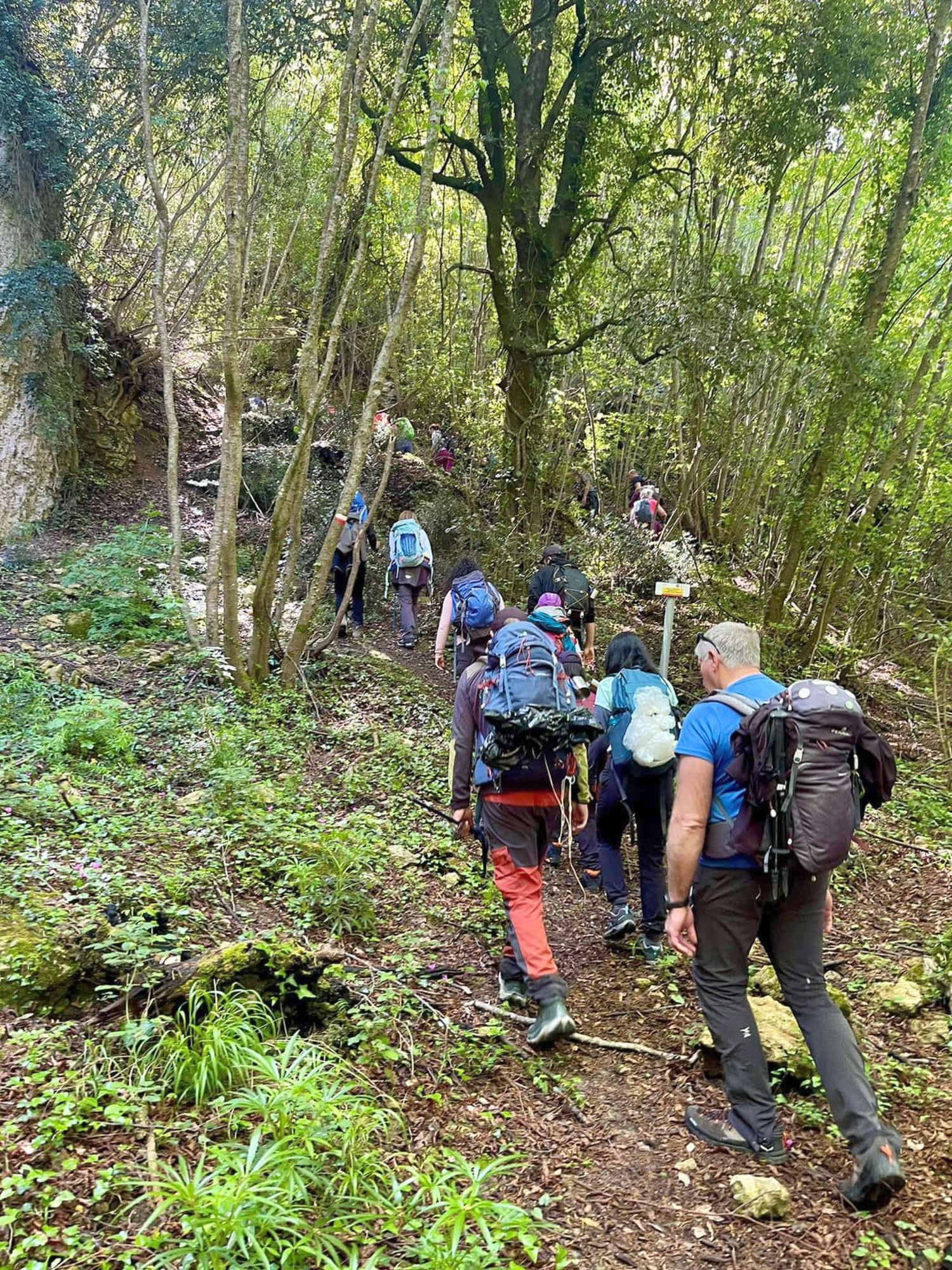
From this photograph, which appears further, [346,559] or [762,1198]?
[346,559]

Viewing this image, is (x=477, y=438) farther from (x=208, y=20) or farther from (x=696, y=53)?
(x=208, y=20)

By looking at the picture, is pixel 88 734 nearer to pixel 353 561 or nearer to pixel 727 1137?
pixel 353 561

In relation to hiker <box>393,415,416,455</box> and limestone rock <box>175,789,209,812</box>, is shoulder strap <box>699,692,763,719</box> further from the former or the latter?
hiker <box>393,415,416,455</box>

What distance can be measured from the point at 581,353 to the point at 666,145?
3.08m

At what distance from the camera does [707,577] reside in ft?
33.1

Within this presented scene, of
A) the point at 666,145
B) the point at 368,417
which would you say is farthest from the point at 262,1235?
the point at 666,145

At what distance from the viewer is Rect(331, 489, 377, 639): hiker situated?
1039 centimetres

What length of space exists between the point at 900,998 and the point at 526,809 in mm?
2314

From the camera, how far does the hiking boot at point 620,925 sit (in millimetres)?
4820

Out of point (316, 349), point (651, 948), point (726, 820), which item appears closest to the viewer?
point (726, 820)

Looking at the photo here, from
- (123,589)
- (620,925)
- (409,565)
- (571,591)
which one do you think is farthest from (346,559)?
(620,925)

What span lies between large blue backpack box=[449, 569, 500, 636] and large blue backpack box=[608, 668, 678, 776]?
102 cm

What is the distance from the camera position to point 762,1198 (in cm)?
269

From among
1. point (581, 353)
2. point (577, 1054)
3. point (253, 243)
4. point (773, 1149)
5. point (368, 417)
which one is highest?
point (253, 243)
